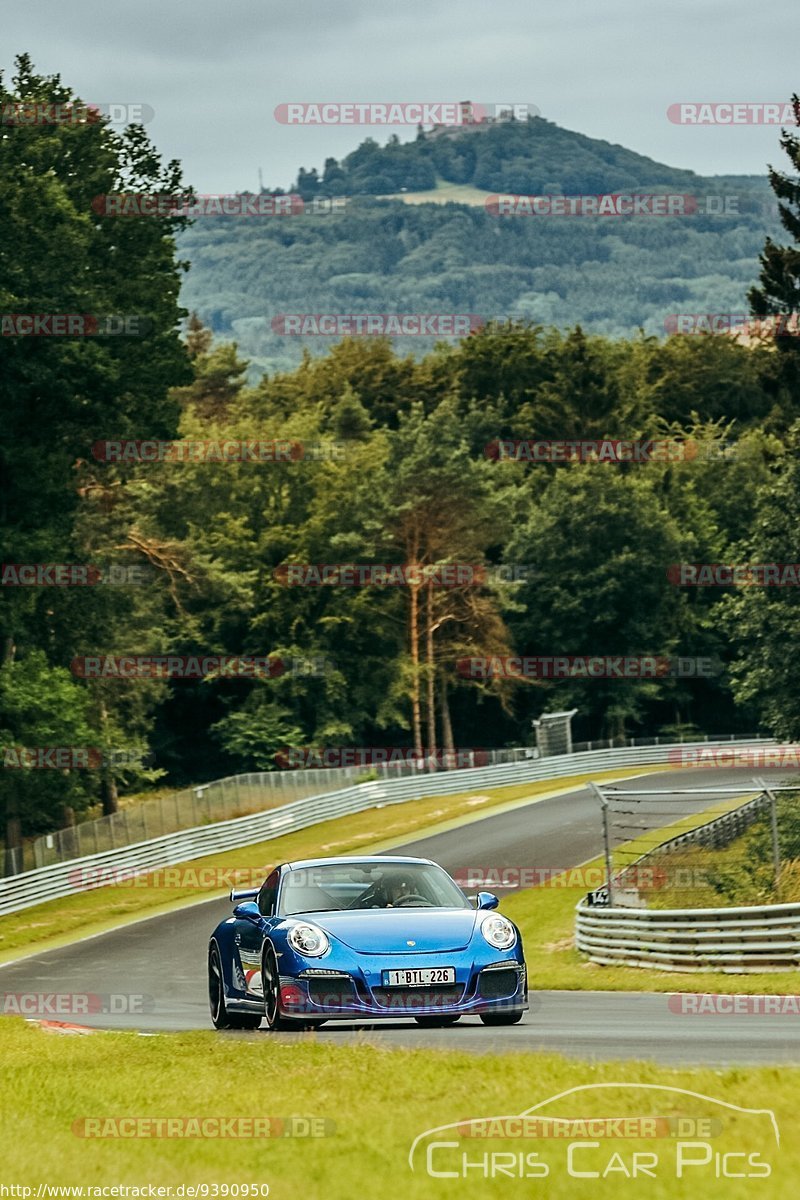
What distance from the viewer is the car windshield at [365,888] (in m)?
14.1

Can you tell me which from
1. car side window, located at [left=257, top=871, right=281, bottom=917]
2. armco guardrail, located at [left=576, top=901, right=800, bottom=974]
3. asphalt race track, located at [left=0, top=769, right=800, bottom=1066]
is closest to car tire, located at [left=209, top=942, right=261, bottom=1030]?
asphalt race track, located at [left=0, top=769, right=800, bottom=1066]

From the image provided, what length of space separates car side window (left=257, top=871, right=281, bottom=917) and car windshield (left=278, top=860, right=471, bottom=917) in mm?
107

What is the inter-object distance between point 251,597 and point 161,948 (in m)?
48.6

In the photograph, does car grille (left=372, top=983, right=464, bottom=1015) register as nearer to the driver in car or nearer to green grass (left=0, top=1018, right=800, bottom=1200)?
the driver in car

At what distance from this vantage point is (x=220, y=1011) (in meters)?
15.5

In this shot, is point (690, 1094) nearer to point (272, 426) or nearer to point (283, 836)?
point (283, 836)

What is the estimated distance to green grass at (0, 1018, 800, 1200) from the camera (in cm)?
624

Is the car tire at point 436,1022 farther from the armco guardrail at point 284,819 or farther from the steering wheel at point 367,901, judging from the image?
the armco guardrail at point 284,819

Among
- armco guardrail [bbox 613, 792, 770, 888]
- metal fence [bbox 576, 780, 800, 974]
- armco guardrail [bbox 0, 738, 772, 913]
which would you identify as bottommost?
armco guardrail [bbox 0, 738, 772, 913]

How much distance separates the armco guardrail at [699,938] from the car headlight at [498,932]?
8.54 m

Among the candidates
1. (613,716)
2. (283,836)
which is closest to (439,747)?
(613,716)

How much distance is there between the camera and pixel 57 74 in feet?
155

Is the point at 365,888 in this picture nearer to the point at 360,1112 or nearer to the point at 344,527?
the point at 360,1112

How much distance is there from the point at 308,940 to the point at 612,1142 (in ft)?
23.0
